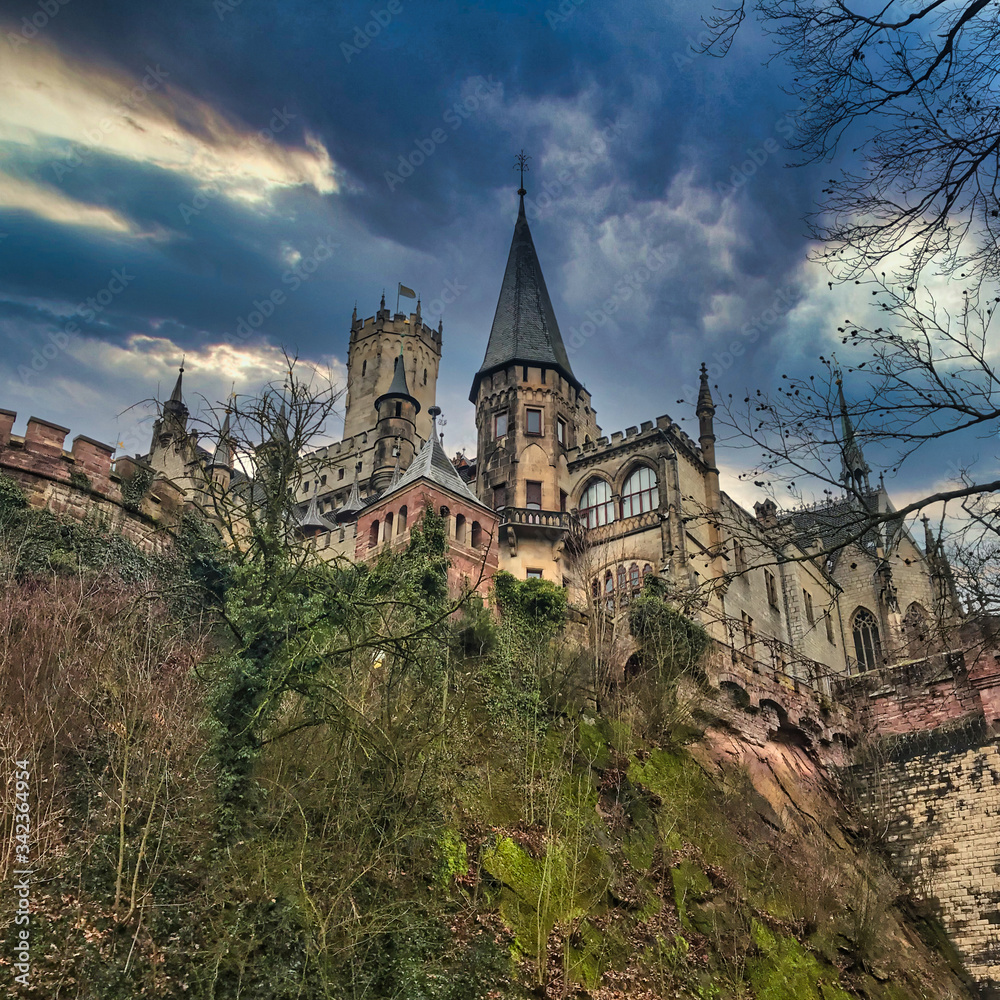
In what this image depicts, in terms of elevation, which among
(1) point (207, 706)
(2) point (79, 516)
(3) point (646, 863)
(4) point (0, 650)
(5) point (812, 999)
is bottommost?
(5) point (812, 999)

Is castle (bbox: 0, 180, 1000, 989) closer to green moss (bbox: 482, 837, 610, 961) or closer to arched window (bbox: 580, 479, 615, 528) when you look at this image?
arched window (bbox: 580, 479, 615, 528)

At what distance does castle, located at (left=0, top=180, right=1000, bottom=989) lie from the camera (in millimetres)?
13680

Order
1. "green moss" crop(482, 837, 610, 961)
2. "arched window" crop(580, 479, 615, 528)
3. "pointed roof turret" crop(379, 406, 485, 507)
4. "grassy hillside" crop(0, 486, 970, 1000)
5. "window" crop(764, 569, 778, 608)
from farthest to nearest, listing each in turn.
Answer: "window" crop(764, 569, 778, 608) → "arched window" crop(580, 479, 615, 528) → "pointed roof turret" crop(379, 406, 485, 507) → "green moss" crop(482, 837, 610, 961) → "grassy hillside" crop(0, 486, 970, 1000)

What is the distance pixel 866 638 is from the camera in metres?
46.3

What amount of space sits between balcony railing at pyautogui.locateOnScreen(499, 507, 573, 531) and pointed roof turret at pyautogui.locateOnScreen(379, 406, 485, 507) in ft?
12.7

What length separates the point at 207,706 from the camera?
12.5 metres

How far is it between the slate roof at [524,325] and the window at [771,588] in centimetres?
1218

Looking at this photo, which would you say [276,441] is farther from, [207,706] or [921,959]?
[921,959]

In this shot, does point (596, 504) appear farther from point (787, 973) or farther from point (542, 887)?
point (542, 887)

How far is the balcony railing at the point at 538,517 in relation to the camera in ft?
119

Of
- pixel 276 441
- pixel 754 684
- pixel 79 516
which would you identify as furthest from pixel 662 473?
pixel 276 441

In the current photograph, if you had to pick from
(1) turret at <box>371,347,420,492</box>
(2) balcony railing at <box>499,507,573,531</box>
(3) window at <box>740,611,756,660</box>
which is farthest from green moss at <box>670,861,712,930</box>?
(1) turret at <box>371,347,420,492</box>

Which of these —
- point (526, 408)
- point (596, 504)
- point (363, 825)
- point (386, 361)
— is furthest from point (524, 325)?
point (363, 825)

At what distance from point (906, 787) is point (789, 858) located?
22.1 ft
